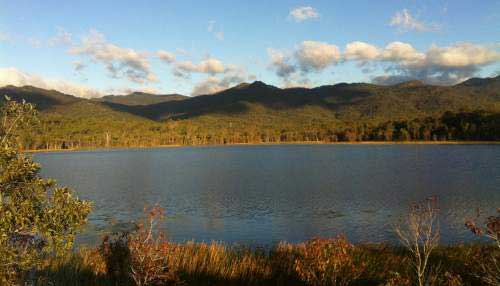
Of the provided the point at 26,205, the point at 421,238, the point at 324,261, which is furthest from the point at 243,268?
the point at 26,205

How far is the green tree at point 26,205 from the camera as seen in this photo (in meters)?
8.81

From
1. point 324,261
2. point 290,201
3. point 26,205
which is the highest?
point 26,205

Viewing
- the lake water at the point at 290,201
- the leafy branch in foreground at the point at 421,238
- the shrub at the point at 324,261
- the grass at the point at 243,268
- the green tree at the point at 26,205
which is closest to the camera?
the green tree at the point at 26,205

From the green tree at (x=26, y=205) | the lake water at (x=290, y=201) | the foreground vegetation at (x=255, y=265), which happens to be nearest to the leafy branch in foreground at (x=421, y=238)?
the foreground vegetation at (x=255, y=265)

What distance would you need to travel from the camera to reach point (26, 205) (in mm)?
8891

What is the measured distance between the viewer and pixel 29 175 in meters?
9.44

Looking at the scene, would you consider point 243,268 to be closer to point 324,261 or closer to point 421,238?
point 324,261

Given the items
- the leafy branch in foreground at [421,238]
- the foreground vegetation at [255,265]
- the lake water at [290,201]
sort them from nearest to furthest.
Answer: the leafy branch in foreground at [421,238] → the foreground vegetation at [255,265] → the lake water at [290,201]

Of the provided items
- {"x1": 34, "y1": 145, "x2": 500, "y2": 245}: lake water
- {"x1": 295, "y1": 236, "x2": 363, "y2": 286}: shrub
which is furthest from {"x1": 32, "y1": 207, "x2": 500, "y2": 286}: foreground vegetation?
{"x1": 34, "y1": 145, "x2": 500, "y2": 245}: lake water

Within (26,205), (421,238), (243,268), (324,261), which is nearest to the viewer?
(26,205)

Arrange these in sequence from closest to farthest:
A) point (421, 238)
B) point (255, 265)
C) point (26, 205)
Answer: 1. point (26, 205)
2. point (421, 238)
3. point (255, 265)

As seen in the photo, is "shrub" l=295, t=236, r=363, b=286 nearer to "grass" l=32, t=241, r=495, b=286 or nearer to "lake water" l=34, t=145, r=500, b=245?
"grass" l=32, t=241, r=495, b=286

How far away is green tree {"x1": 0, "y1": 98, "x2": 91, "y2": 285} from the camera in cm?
881

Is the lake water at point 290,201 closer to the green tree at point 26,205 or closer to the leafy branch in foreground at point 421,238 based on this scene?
the leafy branch in foreground at point 421,238
